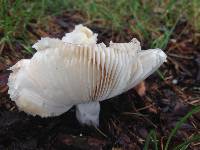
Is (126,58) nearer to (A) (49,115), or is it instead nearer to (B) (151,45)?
(A) (49,115)

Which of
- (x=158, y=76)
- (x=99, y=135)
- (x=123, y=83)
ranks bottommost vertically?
(x=99, y=135)

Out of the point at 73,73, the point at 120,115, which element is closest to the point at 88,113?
the point at 120,115

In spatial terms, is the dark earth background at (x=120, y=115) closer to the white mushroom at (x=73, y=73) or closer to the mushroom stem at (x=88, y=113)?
the mushroom stem at (x=88, y=113)

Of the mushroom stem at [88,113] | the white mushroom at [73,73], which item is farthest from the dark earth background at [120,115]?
the white mushroom at [73,73]

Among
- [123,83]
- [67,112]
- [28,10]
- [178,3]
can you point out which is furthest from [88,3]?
[123,83]

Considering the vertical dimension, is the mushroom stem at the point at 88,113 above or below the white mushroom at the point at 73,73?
below

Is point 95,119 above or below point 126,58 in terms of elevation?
below

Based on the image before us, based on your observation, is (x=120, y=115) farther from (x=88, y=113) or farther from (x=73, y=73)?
(x=73, y=73)
